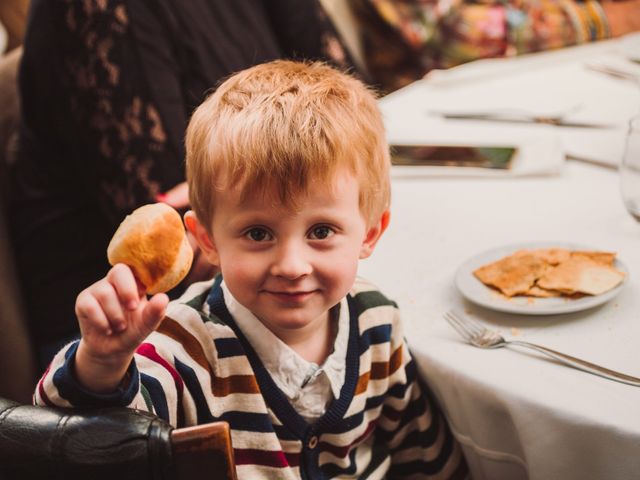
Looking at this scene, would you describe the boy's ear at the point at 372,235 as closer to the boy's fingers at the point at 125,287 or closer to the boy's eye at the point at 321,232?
the boy's eye at the point at 321,232

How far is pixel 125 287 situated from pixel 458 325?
1.41 feet

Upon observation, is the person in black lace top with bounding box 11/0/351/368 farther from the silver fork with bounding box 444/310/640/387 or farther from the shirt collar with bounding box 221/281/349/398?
the silver fork with bounding box 444/310/640/387

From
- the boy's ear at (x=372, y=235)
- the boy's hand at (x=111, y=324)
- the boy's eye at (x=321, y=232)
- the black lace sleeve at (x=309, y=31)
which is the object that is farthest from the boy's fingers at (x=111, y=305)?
the black lace sleeve at (x=309, y=31)

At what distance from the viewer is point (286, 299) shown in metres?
0.79

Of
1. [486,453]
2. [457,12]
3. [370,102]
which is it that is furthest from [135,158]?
[457,12]

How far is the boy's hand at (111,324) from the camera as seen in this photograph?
60 centimetres

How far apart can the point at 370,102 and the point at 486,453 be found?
1.58 feet

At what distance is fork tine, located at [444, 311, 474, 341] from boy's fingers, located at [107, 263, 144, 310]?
0.41 meters

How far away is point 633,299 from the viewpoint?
2.84 feet

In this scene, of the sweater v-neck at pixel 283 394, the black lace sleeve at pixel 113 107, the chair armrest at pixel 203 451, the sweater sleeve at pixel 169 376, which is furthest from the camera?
the black lace sleeve at pixel 113 107

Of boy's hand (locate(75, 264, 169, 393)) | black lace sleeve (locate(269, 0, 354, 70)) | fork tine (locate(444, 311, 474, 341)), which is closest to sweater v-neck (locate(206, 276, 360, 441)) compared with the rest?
fork tine (locate(444, 311, 474, 341))

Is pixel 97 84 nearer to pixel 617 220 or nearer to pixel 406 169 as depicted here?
pixel 406 169

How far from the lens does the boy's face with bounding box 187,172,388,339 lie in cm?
77

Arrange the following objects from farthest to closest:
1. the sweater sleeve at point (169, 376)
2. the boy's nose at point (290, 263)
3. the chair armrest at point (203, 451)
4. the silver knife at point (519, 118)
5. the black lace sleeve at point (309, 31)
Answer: the black lace sleeve at point (309, 31) < the silver knife at point (519, 118) < the boy's nose at point (290, 263) < the sweater sleeve at point (169, 376) < the chair armrest at point (203, 451)
